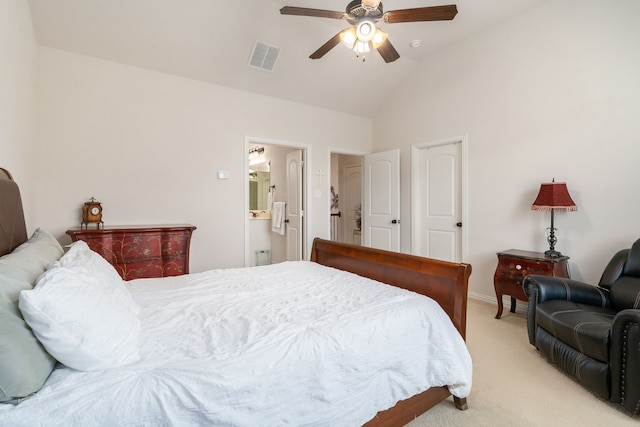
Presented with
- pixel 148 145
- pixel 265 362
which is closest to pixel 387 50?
pixel 265 362

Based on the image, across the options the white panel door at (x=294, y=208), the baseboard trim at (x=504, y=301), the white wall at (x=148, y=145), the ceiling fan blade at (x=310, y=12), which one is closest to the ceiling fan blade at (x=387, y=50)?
the ceiling fan blade at (x=310, y=12)

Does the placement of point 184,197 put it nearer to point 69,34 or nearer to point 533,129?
point 69,34

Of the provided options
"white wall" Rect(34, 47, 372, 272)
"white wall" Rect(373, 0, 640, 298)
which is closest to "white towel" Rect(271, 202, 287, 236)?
"white wall" Rect(34, 47, 372, 272)

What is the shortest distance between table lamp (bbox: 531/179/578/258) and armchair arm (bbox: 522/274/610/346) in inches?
25.0

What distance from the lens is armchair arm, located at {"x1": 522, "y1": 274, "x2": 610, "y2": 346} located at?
92.7 inches

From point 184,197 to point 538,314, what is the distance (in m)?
3.69

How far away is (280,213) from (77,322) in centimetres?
440

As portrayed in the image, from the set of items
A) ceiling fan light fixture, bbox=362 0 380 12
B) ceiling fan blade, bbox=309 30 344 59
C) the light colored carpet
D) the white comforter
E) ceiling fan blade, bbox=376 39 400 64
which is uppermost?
ceiling fan blade, bbox=309 30 344 59

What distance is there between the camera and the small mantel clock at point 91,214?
2.95m

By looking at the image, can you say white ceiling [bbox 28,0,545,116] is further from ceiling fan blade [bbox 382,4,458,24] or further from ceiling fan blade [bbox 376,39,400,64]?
ceiling fan blade [bbox 382,4,458,24]

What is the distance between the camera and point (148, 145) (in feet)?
11.0

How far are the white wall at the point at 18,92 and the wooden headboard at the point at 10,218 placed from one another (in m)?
0.46

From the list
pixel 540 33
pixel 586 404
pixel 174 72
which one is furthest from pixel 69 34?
pixel 586 404

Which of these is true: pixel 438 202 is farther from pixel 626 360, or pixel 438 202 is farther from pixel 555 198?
pixel 626 360
